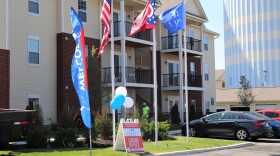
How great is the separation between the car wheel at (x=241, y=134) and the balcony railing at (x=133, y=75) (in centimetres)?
985

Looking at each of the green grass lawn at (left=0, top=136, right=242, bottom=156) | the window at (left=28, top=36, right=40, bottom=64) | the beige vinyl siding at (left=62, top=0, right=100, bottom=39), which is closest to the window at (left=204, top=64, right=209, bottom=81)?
the beige vinyl siding at (left=62, top=0, right=100, bottom=39)

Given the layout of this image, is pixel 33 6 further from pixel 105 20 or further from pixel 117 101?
pixel 117 101

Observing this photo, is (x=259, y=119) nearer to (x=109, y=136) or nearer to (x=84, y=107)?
(x=109, y=136)

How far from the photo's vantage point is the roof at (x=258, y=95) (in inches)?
2066

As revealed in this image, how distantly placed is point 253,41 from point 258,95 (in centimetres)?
2831

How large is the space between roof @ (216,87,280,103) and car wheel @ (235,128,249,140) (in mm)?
31800

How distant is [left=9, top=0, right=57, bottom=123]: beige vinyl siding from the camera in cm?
2375

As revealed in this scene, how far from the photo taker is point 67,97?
25.9 m

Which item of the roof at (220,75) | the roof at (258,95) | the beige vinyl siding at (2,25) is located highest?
the roof at (220,75)

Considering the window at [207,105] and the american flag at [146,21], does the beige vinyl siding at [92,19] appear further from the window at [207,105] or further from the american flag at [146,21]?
the window at [207,105]

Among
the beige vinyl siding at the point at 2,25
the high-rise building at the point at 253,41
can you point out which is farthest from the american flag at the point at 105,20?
the high-rise building at the point at 253,41

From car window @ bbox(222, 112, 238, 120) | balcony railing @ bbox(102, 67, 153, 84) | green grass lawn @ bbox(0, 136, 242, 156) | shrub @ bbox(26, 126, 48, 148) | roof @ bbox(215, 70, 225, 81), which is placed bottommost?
green grass lawn @ bbox(0, 136, 242, 156)

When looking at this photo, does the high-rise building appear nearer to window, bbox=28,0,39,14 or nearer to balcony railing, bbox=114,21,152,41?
balcony railing, bbox=114,21,152,41

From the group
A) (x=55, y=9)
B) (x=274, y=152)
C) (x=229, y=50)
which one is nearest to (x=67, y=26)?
(x=55, y=9)
